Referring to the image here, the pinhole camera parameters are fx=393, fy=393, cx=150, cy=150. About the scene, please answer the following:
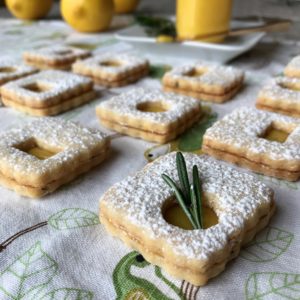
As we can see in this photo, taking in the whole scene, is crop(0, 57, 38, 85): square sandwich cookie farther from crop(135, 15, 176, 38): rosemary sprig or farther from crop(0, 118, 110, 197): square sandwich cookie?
crop(135, 15, 176, 38): rosemary sprig

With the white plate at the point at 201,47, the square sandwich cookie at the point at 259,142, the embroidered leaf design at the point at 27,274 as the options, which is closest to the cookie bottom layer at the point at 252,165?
the square sandwich cookie at the point at 259,142

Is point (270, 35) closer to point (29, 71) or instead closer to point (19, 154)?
point (29, 71)

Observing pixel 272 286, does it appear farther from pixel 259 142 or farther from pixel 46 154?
pixel 46 154

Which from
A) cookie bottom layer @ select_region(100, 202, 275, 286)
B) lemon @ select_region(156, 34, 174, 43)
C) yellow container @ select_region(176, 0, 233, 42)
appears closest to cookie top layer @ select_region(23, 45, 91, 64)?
lemon @ select_region(156, 34, 174, 43)

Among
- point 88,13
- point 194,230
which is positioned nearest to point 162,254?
point 194,230

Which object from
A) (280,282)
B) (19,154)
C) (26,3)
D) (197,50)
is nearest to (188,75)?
(197,50)

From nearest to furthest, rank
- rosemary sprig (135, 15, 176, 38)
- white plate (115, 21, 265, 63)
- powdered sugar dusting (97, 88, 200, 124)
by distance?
powdered sugar dusting (97, 88, 200, 124)
white plate (115, 21, 265, 63)
rosemary sprig (135, 15, 176, 38)

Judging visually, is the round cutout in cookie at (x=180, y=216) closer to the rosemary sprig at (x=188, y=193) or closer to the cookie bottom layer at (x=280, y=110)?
the rosemary sprig at (x=188, y=193)
